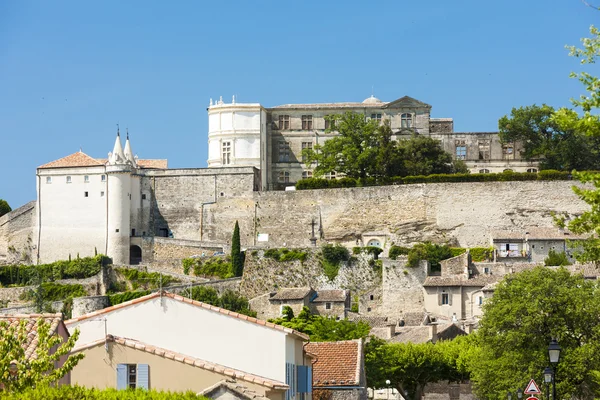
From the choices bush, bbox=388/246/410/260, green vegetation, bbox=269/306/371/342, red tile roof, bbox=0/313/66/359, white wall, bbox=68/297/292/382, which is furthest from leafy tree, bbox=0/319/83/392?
bush, bbox=388/246/410/260

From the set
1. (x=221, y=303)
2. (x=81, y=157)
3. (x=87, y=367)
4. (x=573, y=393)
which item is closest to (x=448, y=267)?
(x=221, y=303)

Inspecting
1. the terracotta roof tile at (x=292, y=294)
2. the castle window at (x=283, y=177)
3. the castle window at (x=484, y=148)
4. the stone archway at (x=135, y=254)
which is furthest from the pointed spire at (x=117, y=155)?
the castle window at (x=484, y=148)

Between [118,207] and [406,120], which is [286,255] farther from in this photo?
[406,120]

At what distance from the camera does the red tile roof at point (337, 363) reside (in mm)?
30000

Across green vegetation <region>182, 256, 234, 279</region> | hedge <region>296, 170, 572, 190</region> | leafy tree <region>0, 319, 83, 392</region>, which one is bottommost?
green vegetation <region>182, 256, 234, 279</region>

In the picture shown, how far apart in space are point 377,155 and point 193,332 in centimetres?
6102

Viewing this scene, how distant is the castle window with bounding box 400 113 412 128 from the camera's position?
90.5 meters

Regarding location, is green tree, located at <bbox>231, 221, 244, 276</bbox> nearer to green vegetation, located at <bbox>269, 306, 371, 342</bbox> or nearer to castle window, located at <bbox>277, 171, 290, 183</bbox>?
castle window, located at <bbox>277, 171, 290, 183</bbox>

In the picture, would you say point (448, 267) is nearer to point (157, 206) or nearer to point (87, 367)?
point (157, 206)

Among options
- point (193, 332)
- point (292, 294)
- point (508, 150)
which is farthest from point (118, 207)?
point (193, 332)

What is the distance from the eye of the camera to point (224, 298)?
7531cm

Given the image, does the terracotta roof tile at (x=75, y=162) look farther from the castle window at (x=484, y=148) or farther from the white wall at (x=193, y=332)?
the white wall at (x=193, y=332)

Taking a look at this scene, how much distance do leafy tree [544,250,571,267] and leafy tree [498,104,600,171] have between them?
10.6m

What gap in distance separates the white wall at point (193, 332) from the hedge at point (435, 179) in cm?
5788
